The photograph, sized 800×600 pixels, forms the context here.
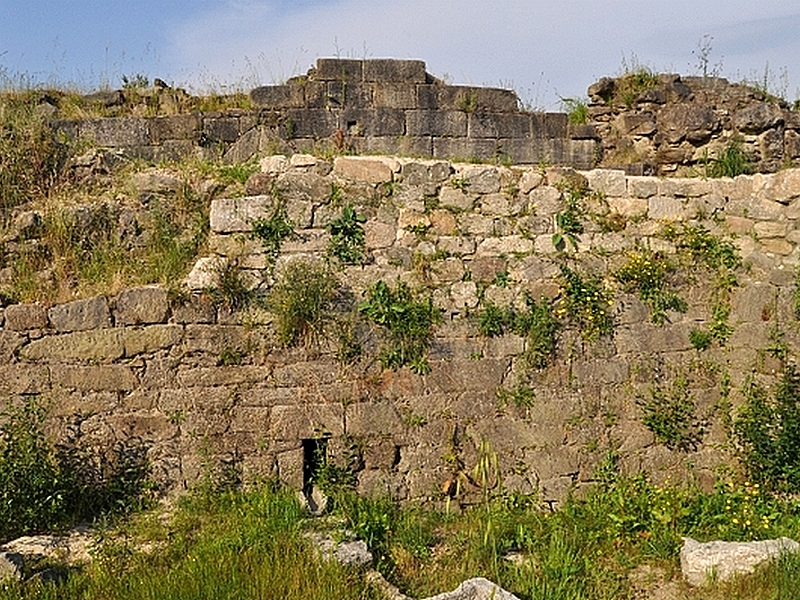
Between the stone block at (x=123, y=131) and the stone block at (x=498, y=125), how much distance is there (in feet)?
11.3

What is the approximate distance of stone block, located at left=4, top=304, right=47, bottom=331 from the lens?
19.8 ft

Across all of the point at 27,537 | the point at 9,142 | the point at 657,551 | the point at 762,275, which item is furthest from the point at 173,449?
the point at 762,275

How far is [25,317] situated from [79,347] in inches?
17.2

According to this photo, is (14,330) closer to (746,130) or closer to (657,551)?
(657,551)

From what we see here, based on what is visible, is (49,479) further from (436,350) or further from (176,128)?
(176,128)

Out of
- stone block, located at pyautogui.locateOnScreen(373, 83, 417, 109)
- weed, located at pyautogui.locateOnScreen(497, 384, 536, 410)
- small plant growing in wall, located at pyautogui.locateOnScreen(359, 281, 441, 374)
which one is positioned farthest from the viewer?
stone block, located at pyautogui.locateOnScreen(373, 83, 417, 109)

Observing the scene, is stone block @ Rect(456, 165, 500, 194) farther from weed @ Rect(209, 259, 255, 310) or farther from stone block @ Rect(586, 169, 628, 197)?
weed @ Rect(209, 259, 255, 310)

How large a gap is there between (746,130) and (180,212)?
222 inches

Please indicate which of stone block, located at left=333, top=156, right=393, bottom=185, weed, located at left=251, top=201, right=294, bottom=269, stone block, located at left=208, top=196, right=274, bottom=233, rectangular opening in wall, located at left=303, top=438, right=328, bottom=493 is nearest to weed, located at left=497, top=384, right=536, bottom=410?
rectangular opening in wall, located at left=303, top=438, right=328, bottom=493

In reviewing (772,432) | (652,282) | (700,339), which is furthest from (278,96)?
(772,432)

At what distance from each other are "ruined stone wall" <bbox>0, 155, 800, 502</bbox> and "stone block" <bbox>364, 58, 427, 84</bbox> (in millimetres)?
2364

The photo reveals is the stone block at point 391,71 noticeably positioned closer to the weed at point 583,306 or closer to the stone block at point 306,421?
the weed at point 583,306

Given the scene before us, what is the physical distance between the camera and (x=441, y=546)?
574cm

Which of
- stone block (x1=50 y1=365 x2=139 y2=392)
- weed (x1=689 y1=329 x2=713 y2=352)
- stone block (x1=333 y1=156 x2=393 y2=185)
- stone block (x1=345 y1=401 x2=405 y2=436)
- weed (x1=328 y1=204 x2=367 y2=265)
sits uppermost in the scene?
stone block (x1=333 y1=156 x2=393 y2=185)
